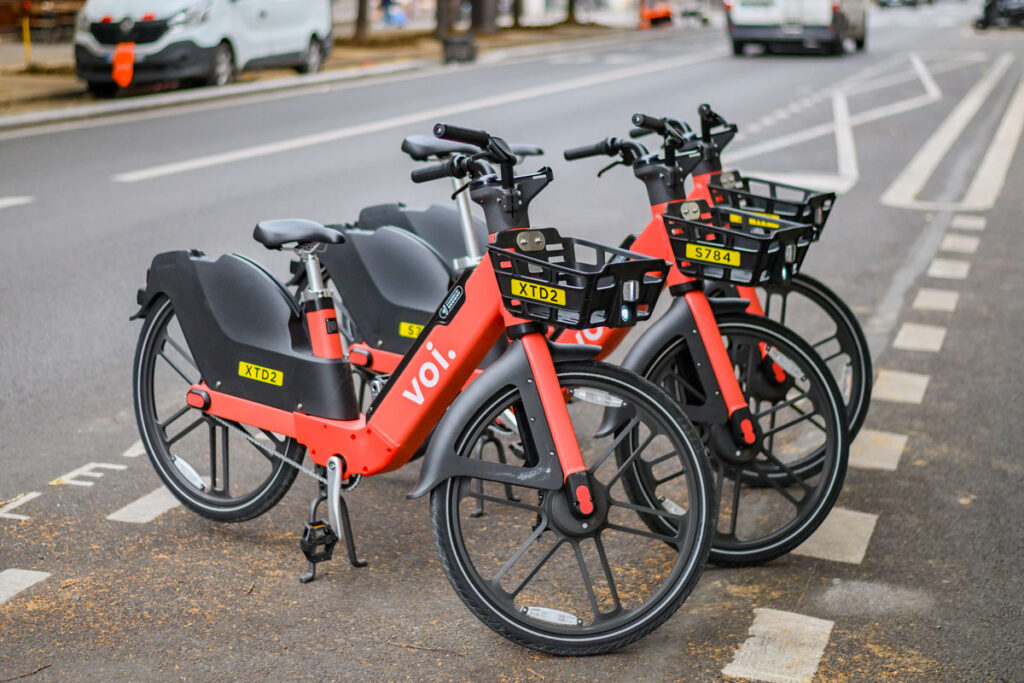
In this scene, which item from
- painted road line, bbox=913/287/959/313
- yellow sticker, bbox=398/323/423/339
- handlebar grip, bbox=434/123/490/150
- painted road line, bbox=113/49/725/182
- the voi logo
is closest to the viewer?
handlebar grip, bbox=434/123/490/150

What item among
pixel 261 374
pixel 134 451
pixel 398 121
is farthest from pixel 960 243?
pixel 398 121

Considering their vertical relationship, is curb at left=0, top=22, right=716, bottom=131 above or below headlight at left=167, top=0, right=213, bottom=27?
below

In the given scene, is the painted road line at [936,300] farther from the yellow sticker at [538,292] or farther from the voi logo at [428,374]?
the yellow sticker at [538,292]

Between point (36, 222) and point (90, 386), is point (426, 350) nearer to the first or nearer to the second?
point (90, 386)

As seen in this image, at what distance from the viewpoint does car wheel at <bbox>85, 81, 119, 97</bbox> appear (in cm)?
1844

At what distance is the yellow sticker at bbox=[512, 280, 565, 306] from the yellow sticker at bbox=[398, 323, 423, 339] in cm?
129

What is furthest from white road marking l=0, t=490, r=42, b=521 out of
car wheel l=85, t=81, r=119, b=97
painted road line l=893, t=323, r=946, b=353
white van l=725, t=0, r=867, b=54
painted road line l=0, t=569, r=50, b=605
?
white van l=725, t=0, r=867, b=54

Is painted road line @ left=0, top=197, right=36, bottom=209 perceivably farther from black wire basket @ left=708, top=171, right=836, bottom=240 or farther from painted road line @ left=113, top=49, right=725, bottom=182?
black wire basket @ left=708, top=171, right=836, bottom=240

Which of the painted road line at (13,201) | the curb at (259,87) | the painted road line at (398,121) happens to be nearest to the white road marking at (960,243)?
the painted road line at (398,121)

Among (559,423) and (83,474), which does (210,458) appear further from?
(559,423)

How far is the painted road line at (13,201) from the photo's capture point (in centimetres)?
1038

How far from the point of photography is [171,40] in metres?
17.9

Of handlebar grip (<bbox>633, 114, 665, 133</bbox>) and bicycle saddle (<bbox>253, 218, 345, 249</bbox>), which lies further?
handlebar grip (<bbox>633, 114, 665, 133</bbox>)

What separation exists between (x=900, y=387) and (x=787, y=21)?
76.2 ft
